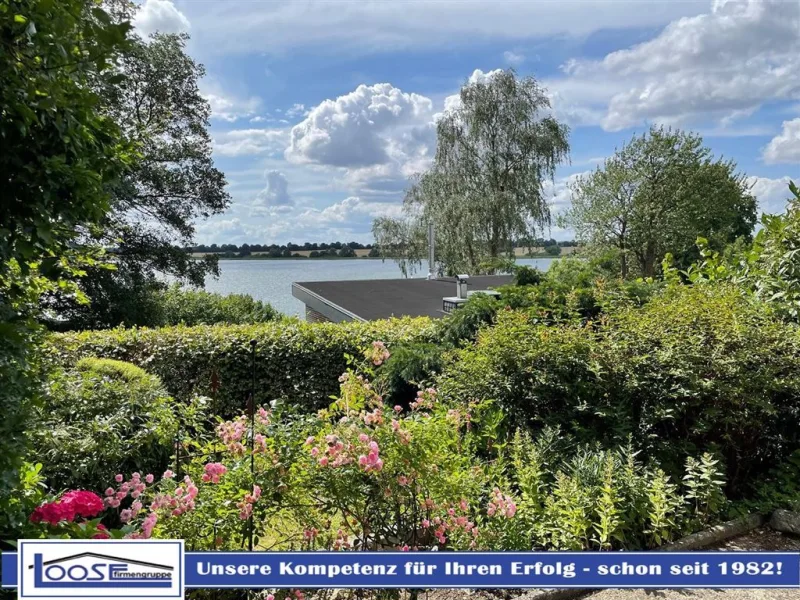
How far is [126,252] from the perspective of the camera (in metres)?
14.7

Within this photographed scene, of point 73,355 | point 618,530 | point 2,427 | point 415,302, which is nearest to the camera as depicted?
point 2,427

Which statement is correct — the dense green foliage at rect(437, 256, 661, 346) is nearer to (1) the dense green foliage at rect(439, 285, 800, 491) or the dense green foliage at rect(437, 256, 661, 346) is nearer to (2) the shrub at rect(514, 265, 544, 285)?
(2) the shrub at rect(514, 265, 544, 285)

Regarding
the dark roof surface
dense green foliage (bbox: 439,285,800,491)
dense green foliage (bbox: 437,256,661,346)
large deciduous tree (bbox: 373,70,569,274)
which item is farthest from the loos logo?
large deciduous tree (bbox: 373,70,569,274)

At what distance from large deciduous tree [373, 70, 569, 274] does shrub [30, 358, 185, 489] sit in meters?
19.9

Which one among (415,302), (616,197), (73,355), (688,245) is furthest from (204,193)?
(688,245)

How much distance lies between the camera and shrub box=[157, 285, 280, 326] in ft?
50.7

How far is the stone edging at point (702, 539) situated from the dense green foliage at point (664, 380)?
52cm

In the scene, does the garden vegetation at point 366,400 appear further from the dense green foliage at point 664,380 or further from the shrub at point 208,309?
the shrub at point 208,309

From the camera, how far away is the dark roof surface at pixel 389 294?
11453mm

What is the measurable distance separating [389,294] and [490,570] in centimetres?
1196

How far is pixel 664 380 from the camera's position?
4223mm

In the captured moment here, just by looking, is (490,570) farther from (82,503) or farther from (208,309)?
(208,309)

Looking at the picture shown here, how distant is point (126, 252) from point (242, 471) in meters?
13.8

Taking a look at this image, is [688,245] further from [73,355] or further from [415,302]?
[73,355]
